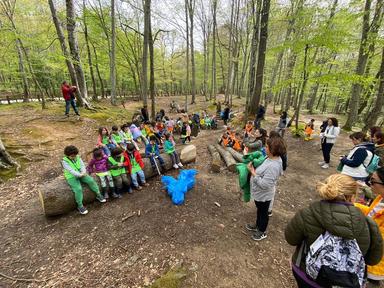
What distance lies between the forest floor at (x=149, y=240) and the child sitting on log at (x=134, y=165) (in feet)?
1.22

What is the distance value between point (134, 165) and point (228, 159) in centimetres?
346

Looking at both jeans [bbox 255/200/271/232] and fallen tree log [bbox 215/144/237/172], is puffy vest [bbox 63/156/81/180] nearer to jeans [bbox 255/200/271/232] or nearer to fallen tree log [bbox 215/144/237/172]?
jeans [bbox 255/200/271/232]

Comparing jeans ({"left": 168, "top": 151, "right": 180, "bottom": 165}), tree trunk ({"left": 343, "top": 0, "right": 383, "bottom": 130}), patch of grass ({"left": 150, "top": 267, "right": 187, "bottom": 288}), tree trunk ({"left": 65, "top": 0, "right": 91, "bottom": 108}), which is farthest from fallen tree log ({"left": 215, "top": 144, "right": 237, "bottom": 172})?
tree trunk ({"left": 65, "top": 0, "right": 91, "bottom": 108})

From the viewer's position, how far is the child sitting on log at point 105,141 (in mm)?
6102

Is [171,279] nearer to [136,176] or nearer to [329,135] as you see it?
[136,176]

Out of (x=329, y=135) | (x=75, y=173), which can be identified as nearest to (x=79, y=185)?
(x=75, y=173)

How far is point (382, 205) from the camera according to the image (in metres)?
2.20

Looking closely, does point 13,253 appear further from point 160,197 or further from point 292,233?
point 292,233

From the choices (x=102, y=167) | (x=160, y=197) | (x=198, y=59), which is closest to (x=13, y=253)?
(x=102, y=167)

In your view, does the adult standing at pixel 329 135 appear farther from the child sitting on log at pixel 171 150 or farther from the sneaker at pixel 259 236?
the child sitting on log at pixel 171 150

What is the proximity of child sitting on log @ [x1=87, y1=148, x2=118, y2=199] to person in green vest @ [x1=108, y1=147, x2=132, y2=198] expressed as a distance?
4.2 inches

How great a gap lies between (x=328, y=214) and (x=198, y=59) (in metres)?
36.8

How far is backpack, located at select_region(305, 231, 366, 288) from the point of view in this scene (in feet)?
4.79

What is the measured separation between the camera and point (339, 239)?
58.5 inches
